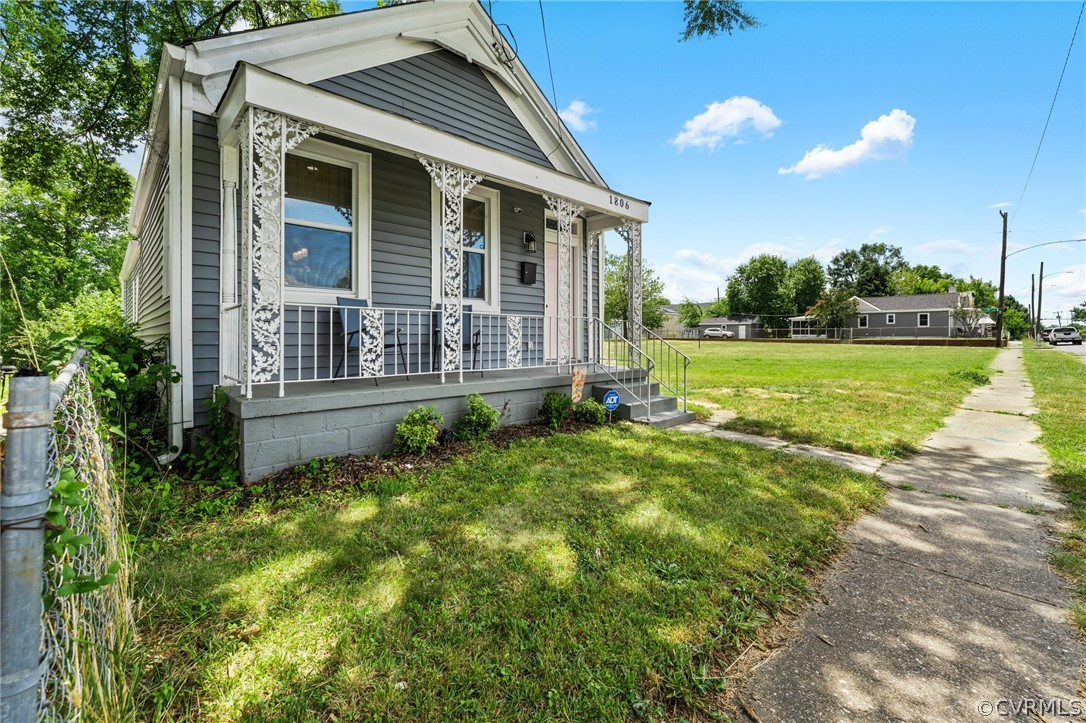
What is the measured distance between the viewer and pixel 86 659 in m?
1.39

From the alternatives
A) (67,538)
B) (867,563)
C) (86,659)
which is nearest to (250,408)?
(86,659)

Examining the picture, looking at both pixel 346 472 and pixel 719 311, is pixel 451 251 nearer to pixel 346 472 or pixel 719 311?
pixel 346 472

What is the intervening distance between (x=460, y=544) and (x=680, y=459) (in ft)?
8.48

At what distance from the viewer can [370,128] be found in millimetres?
4348

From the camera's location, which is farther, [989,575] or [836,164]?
[836,164]

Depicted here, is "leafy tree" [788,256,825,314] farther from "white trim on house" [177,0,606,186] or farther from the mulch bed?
the mulch bed

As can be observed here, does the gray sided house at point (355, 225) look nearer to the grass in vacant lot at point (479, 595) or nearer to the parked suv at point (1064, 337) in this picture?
the grass in vacant lot at point (479, 595)

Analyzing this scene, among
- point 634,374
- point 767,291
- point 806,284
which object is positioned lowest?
point 634,374

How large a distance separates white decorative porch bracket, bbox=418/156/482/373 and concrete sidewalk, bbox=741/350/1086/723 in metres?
3.86

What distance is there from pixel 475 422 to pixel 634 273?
363cm

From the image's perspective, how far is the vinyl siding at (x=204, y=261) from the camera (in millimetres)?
4398

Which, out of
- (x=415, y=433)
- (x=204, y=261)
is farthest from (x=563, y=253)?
(x=204, y=261)

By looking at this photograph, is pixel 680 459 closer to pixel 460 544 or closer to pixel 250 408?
pixel 460 544

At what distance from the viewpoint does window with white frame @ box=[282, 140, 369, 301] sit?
520 cm
